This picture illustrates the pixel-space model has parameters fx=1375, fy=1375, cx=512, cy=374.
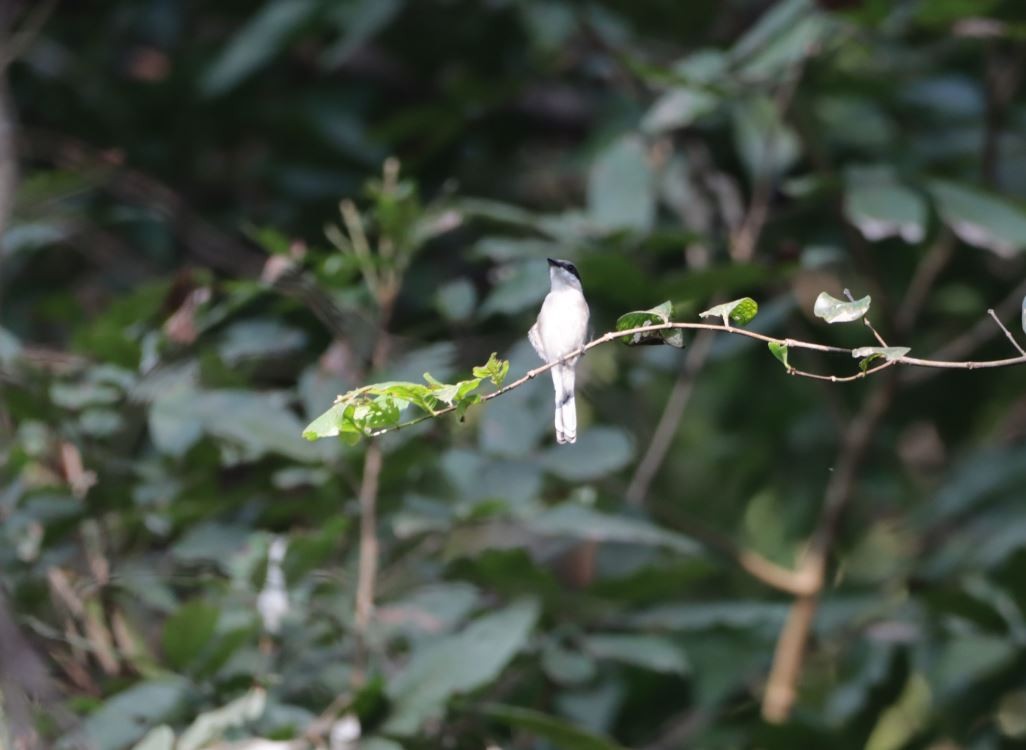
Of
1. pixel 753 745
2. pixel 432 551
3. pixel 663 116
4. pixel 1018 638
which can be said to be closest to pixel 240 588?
pixel 432 551

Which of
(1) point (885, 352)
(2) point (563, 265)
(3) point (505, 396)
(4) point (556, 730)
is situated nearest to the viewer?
(1) point (885, 352)

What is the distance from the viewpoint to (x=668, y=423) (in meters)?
2.82

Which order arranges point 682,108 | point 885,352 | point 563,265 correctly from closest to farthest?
point 885,352
point 563,265
point 682,108

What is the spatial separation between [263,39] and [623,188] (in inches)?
38.3

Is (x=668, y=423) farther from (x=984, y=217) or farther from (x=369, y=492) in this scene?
(x=369, y=492)

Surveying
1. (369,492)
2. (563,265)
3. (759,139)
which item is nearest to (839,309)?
(563,265)

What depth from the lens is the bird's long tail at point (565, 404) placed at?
139 centimetres

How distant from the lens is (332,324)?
214 centimetres

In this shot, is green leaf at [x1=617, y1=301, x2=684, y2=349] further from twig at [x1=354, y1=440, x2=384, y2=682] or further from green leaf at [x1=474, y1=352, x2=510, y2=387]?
twig at [x1=354, y1=440, x2=384, y2=682]

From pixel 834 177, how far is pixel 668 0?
1.12 m

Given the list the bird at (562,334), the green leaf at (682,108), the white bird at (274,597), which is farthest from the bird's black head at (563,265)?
the green leaf at (682,108)

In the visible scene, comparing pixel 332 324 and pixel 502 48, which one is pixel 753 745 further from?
pixel 502 48

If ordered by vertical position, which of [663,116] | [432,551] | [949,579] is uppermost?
[663,116]

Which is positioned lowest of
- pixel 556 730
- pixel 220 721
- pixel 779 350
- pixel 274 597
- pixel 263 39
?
pixel 556 730
